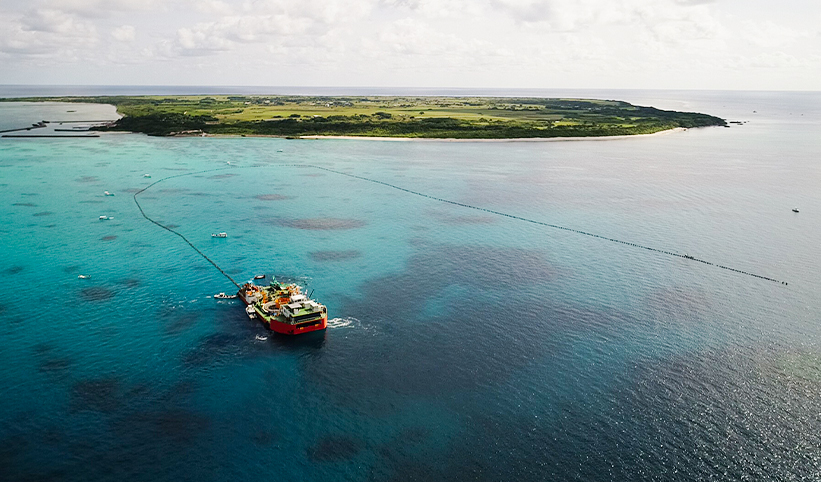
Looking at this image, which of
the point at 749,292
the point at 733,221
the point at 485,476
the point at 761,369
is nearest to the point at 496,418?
the point at 485,476

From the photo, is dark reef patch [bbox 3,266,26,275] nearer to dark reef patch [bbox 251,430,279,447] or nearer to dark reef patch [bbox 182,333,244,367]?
dark reef patch [bbox 182,333,244,367]

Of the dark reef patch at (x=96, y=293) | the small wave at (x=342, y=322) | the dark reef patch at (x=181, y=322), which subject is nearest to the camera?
the dark reef patch at (x=181, y=322)

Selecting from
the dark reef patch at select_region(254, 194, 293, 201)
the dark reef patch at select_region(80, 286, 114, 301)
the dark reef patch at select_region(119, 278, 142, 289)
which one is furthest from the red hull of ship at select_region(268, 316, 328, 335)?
the dark reef patch at select_region(254, 194, 293, 201)

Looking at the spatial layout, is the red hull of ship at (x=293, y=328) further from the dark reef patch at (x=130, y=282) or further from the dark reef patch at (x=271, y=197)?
the dark reef patch at (x=271, y=197)

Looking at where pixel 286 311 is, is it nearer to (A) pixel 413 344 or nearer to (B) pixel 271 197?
(A) pixel 413 344

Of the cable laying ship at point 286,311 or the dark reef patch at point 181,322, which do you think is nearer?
the cable laying ship at point 286,311

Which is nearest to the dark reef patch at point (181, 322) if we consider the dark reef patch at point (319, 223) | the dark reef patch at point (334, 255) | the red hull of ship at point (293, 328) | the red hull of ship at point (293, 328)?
the red hull of ship at point (293, 328)
